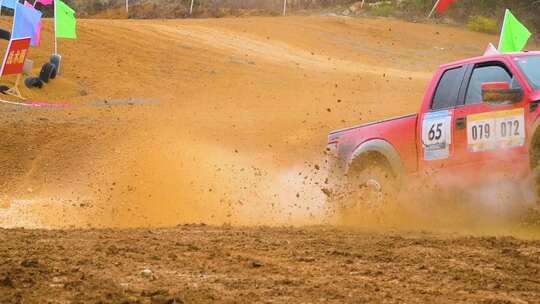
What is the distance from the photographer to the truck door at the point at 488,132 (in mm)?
8703

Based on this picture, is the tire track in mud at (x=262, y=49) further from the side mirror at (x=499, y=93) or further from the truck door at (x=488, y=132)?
the side mirror at (x=499, y=93)

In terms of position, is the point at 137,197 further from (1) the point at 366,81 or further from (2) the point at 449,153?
(1) the point at 366,81

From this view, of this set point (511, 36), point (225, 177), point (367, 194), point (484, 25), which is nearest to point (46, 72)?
point (225, 177)

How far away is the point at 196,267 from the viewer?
644 cm

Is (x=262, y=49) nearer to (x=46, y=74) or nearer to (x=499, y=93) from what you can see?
(x=46, y=74)

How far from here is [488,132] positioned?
896 cm

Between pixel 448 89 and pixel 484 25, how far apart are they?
74.1 feet

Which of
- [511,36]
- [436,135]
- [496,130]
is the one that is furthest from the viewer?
[511,36]

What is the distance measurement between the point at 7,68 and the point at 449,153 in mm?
9338

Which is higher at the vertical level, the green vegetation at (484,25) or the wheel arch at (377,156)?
the green vegetation at (484,25)

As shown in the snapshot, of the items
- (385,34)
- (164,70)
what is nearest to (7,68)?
(164,70)

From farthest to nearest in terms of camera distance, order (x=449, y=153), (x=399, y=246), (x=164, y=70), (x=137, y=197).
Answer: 1. (x=164, y=70)
2. (x=137, y=197)
3. (x=449, y=153)
4. (x=399, y=246)

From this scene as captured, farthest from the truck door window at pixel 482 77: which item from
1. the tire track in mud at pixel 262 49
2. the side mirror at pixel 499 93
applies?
the tire track in mud at pixel 262 49

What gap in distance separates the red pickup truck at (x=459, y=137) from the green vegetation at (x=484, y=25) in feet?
71.4
